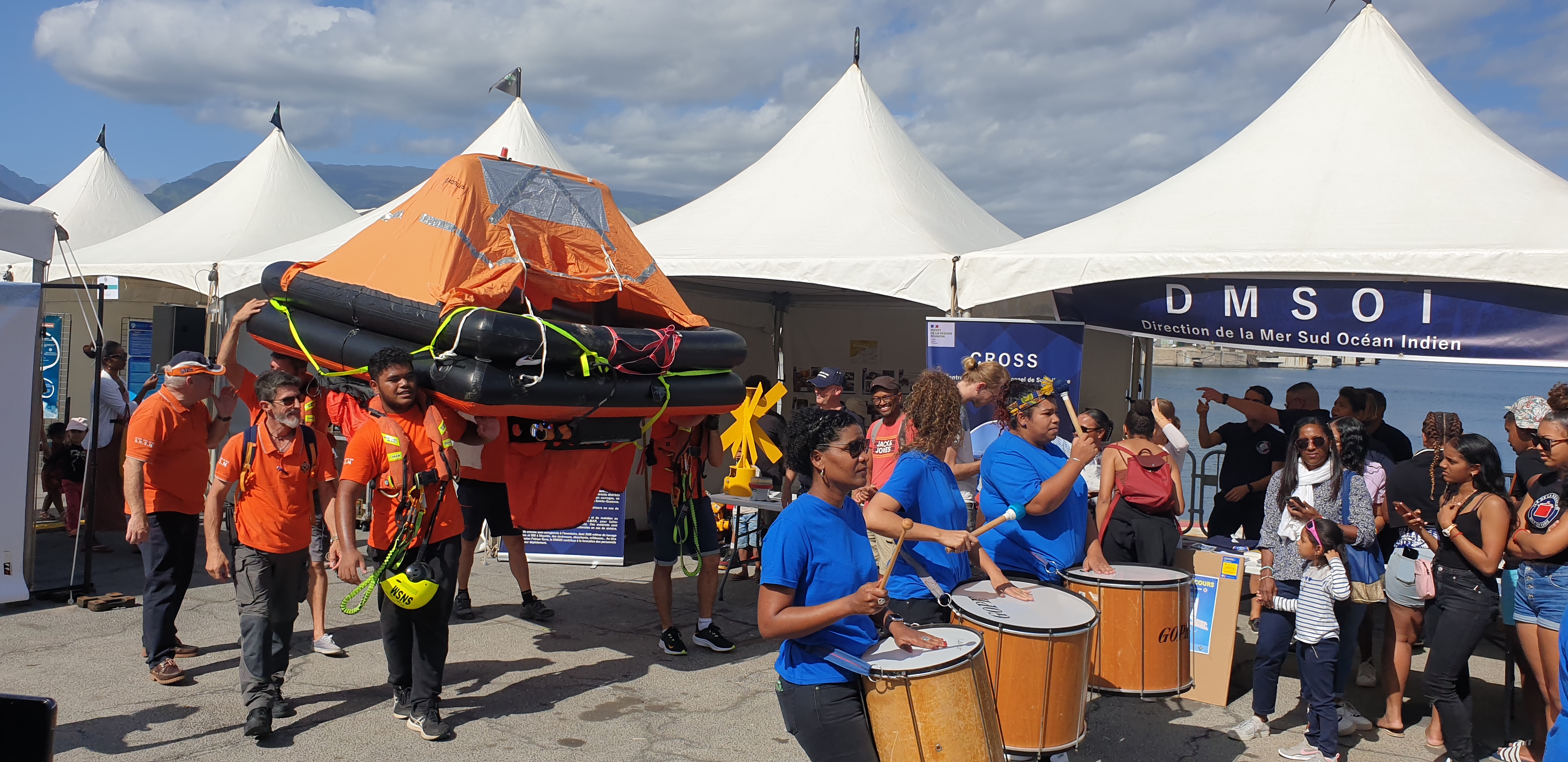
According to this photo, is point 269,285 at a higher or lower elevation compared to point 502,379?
higher

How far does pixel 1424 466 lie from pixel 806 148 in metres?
5.86

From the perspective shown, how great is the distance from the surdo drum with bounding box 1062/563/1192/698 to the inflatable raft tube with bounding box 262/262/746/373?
7.21 feet

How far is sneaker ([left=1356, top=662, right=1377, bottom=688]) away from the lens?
5.41 meters

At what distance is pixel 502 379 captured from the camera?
166 inches

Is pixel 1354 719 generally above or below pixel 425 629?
below

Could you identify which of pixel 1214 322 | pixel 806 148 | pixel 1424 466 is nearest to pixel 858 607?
pixel 1424 466

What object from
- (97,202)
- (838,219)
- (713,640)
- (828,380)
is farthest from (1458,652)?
(97,202)

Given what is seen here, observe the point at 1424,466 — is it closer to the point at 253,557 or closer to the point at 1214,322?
the point at 1214,322

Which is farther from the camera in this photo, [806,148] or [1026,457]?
[806,148]

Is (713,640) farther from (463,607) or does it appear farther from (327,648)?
(327,648)

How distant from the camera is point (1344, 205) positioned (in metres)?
6.00

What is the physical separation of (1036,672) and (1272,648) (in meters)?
1.66

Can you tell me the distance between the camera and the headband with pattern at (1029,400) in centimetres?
407

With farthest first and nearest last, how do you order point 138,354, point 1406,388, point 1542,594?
point 1406,388, point 138,354, point 1542,594
